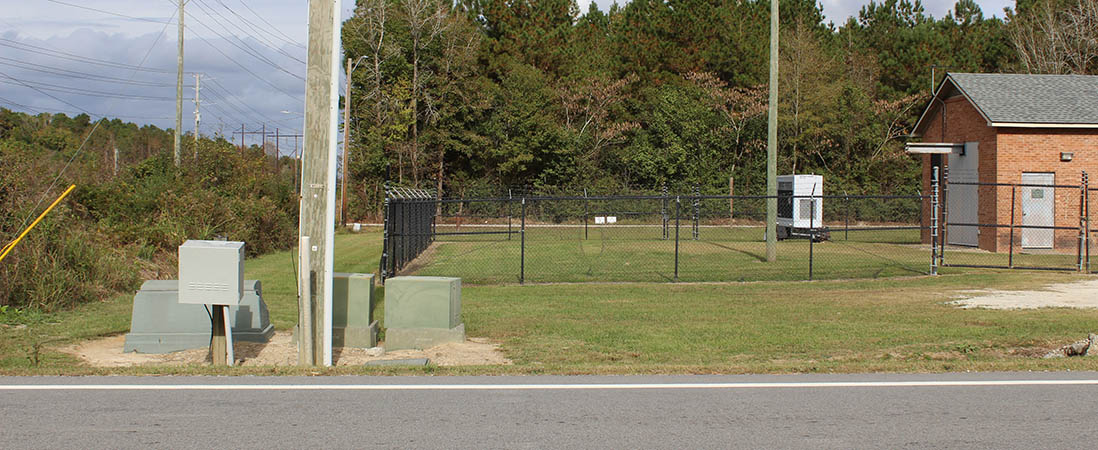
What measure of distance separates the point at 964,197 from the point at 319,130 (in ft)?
76.0

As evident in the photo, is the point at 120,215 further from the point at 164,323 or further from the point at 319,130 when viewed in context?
the point at 319,130

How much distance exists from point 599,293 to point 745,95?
39203 millimetres

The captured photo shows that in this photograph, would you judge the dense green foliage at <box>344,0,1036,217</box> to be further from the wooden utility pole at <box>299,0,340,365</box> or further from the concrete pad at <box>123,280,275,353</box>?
the wooden utility pole at <box>299,0,340,365</box>

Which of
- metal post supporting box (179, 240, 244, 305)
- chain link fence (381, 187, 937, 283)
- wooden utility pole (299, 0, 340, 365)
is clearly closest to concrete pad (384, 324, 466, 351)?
wooden utility pole (299, 0, 340, 365)

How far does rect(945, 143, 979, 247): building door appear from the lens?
25938 millimetres

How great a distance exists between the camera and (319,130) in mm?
8969

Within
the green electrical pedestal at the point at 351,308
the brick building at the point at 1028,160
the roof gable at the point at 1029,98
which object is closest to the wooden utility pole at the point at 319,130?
the green electrical pedestal at the point at 351,308

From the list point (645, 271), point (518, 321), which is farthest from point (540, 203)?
point (518, 321)

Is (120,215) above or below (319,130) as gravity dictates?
below

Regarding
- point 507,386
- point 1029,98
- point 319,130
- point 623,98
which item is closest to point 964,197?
point 1029,98

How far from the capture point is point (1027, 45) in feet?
171

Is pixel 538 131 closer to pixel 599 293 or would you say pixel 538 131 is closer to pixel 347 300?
pixel 599 293

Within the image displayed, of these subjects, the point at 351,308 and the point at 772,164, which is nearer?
the point at 351,308

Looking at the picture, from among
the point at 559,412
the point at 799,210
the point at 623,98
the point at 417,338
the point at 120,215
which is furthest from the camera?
the point at 623,98
